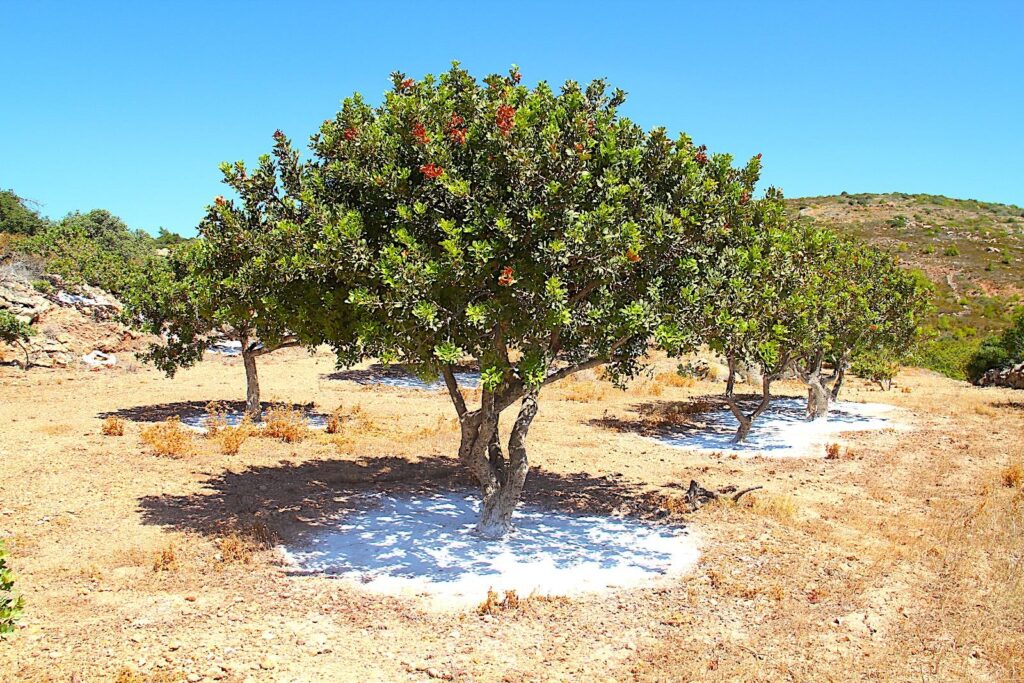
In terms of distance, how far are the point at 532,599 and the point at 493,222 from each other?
16.8 ft

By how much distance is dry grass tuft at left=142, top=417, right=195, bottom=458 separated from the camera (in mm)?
17078

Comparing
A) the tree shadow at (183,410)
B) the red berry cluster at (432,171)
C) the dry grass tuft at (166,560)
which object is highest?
the red berry cluster at (432,171)

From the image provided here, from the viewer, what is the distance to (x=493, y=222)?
9.63m

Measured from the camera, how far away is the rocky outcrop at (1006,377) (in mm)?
33812

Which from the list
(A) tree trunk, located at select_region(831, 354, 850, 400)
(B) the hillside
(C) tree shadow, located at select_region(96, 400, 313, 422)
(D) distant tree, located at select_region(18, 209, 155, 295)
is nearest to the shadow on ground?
(C) tree shadow, located at select_region(96, 400, 313, 422)

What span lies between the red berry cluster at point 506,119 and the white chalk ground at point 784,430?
13394 mm

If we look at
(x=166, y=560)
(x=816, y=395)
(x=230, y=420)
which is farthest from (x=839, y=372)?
(x=166, y=560)

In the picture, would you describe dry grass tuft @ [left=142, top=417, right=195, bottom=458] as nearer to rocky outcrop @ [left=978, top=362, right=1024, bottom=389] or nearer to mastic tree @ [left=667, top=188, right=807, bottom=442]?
mastic tree @ [left=667, top=188, right=807, bottom=442]

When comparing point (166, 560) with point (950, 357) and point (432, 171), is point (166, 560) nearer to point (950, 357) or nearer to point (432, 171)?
point (432, 171)

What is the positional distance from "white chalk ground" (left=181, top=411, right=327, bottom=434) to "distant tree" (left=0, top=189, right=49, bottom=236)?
3617 centimetres

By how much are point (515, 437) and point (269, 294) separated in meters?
4.77

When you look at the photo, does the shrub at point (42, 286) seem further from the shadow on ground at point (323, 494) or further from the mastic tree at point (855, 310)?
the mastic tree at point (855, 310)

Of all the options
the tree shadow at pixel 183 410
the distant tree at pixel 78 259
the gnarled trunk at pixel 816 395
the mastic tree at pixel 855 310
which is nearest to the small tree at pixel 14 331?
the distant tree at pixel 78 259

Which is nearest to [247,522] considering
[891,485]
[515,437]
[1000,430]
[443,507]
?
[443,507]
